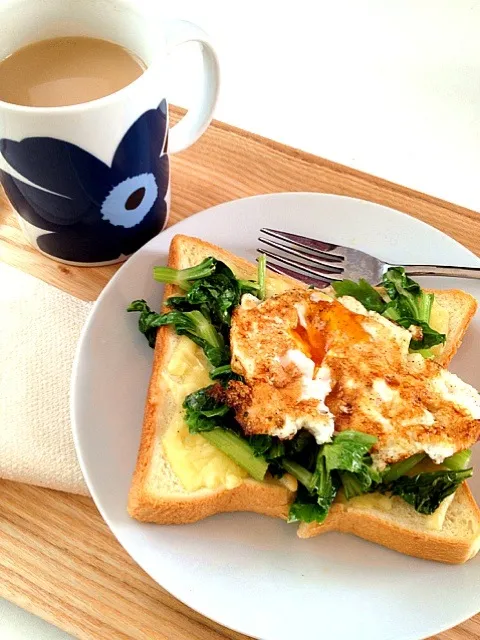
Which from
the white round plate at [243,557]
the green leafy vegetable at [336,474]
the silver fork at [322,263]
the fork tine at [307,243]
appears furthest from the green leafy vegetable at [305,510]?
the fork tine at [307,243]

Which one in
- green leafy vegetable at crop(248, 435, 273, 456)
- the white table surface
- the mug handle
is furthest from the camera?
the white table surface

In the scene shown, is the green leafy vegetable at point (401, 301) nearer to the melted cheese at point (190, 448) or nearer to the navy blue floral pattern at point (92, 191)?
the melted cheese at point (190, 448)

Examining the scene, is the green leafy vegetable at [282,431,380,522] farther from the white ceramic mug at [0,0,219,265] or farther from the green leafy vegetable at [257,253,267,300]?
the white ceramic mug at [0,0,219,265]

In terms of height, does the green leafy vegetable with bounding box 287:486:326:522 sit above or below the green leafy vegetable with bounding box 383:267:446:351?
below

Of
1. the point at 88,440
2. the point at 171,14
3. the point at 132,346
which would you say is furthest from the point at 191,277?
the point at 171,14

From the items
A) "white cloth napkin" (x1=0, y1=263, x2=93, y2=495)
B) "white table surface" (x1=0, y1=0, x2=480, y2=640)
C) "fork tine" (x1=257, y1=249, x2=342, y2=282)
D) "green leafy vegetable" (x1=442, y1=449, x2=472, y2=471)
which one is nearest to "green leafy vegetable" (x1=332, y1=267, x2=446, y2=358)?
"fork tine" (x1=257, y1=249, x2=342, y2=282)

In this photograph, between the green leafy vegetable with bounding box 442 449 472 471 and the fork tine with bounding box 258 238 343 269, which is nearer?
the green leafy vegetable with bounding box 442 449 472 471
